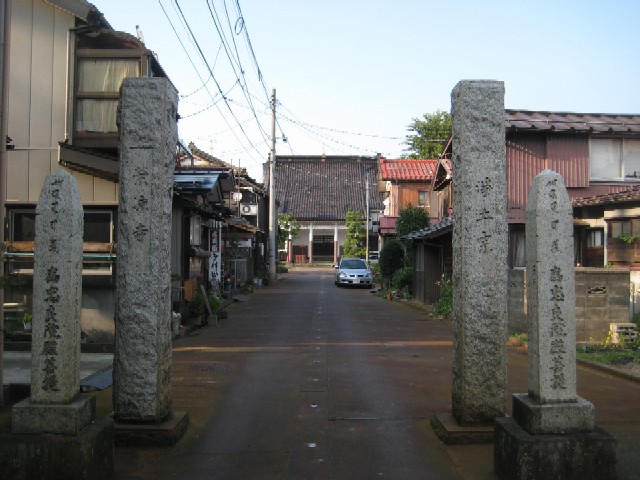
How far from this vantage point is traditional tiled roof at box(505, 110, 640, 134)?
19.2 meters

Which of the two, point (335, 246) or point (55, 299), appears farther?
point (335, 246)

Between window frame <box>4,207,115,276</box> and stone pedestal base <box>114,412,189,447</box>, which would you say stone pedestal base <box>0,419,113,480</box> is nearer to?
stone pedestal base <box>114,412,189,447</box>

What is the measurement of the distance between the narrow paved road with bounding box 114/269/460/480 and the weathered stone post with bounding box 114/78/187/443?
595 millimetres

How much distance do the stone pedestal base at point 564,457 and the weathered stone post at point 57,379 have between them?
3558mm

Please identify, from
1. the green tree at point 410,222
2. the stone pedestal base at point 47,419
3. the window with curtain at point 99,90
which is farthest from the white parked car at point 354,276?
the stone pedestal base at point 47,419

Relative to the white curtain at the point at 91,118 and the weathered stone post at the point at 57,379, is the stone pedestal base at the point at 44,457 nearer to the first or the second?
the weathered stone post at the point at 57,379

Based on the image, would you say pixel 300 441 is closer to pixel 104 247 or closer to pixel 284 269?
pixel 104 247

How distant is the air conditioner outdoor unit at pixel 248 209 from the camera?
39656 millimetres

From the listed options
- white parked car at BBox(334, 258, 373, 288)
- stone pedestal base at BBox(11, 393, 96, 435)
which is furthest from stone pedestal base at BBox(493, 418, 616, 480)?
white parked car at BBox(334, 258, 373, 288)

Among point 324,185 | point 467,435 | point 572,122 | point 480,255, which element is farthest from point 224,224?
point 324,185

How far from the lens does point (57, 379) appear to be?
5.23m

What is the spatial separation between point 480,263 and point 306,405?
3.16m

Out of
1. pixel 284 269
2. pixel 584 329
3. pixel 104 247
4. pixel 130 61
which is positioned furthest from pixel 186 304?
pixel 284 269

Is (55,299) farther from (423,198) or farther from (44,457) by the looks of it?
(423,198)
